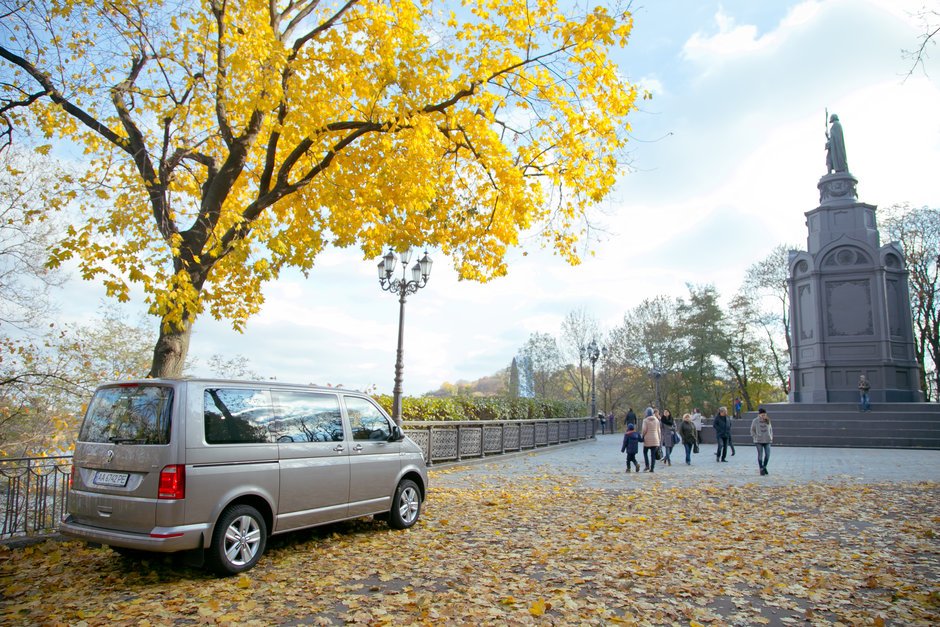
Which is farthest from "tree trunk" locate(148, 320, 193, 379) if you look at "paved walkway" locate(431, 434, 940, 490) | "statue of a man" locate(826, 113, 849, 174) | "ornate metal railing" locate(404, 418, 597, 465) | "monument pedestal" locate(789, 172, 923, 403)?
"statue of a man" locate(826, 113, 849, 174)

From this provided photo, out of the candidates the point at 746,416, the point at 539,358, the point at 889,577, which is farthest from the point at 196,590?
the point at 539,358

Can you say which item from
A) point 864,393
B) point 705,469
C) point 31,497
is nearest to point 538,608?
point 31,497

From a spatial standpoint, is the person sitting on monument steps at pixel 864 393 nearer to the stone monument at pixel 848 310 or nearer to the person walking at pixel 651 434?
the stone monument at pixel 848 310

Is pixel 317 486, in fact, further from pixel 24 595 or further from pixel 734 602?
pixel 734 602

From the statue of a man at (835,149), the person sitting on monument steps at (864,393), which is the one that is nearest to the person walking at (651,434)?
the person sitting on monument steps at (864,393)

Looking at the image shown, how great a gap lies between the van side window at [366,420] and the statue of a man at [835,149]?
32.9 m

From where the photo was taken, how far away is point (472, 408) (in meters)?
20.1

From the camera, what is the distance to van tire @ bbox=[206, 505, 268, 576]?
18.4 ft

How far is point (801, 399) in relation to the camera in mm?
30469

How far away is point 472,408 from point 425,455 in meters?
4.69

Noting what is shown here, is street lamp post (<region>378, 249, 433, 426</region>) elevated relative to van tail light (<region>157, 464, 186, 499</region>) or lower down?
elevated

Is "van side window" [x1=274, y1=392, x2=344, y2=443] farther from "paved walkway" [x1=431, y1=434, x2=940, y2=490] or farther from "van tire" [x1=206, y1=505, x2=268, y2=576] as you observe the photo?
"paved walkway" [x1=431, y1=434, x2=940, y2=490]

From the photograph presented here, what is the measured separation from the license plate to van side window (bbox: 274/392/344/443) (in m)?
1.43

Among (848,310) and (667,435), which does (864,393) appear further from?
(667,435)
